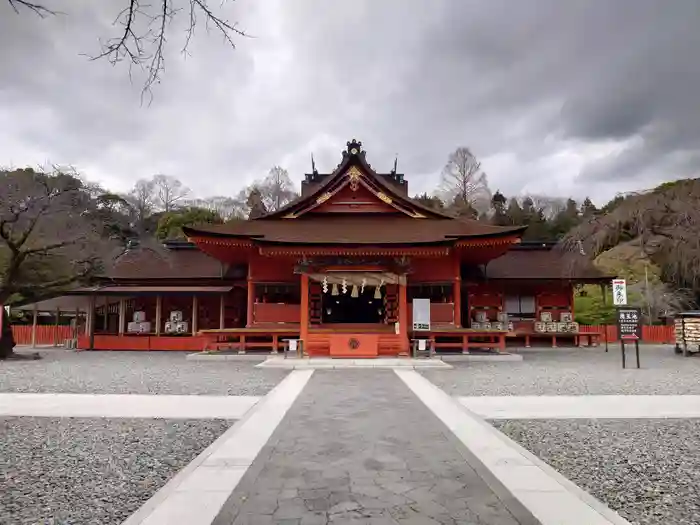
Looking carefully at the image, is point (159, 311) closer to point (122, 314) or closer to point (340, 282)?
point (122, 314)

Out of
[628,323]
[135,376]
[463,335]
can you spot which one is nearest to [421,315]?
[463,335]

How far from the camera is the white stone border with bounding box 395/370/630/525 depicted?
3887 millimetres

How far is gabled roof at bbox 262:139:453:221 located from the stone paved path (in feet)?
49.9

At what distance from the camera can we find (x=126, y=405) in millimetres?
9109

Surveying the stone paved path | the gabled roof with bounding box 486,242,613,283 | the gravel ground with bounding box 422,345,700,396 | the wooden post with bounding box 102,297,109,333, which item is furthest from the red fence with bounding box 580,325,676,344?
the wooden post with bounding box 102,297,109,333

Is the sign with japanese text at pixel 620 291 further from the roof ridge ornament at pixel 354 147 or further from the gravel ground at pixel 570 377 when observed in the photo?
the roof ridge ornament at pixel 354 147

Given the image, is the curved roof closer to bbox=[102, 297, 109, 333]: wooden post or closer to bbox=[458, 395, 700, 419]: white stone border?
bbox=[102, 297, 109, 333]: wooden post

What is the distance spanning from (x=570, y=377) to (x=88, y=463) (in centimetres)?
1152

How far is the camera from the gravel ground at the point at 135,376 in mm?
11055

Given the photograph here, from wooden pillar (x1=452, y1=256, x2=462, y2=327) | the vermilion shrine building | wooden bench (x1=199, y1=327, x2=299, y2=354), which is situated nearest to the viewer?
the vermilion shrine building

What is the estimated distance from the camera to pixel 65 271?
25.3 metres

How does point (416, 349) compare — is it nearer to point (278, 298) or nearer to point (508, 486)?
point (278, 298)

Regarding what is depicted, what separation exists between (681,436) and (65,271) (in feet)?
87.8

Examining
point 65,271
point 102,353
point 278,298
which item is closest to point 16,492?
point 278,298
